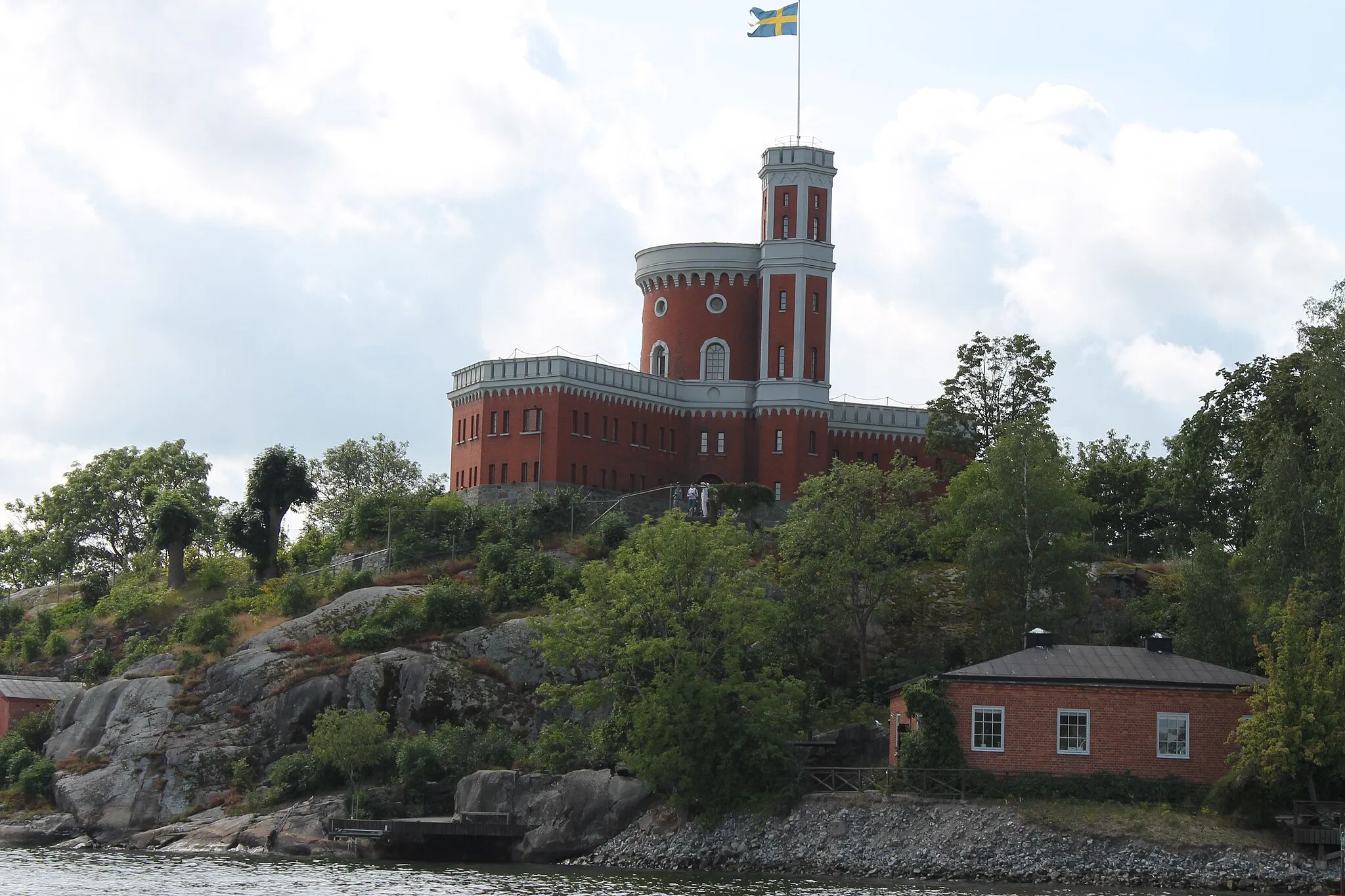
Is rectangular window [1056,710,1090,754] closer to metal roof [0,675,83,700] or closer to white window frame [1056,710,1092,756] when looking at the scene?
white window frame [1056,710,1092,756]

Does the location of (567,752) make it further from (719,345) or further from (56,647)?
(719,345)

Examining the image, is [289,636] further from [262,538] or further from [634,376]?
[634,376]

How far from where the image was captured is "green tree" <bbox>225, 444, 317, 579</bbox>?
8250 cm

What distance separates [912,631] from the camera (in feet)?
220

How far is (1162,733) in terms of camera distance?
5094cm

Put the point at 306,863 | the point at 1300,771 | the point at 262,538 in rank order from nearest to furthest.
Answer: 1. the point at 1300,771
2. the point at 306,863
3. the point at 262,538

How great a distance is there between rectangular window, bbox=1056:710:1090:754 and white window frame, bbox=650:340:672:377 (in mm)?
42963

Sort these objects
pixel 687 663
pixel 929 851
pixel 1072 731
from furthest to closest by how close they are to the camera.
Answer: pixel 687 663 < pixel 1072 731 < pixel 929 851

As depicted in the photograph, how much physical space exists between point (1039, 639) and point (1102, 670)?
284 cm

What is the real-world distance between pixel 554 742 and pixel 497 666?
28.4 feet

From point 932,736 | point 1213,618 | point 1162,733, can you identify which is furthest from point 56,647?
point 1162,733

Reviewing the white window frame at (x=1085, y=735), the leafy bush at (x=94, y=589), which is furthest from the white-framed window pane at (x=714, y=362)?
the white window frame at (x=1085, y=735)

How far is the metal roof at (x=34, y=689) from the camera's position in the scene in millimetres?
70188

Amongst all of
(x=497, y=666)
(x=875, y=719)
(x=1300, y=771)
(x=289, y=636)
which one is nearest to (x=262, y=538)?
(x=289, y=636)
